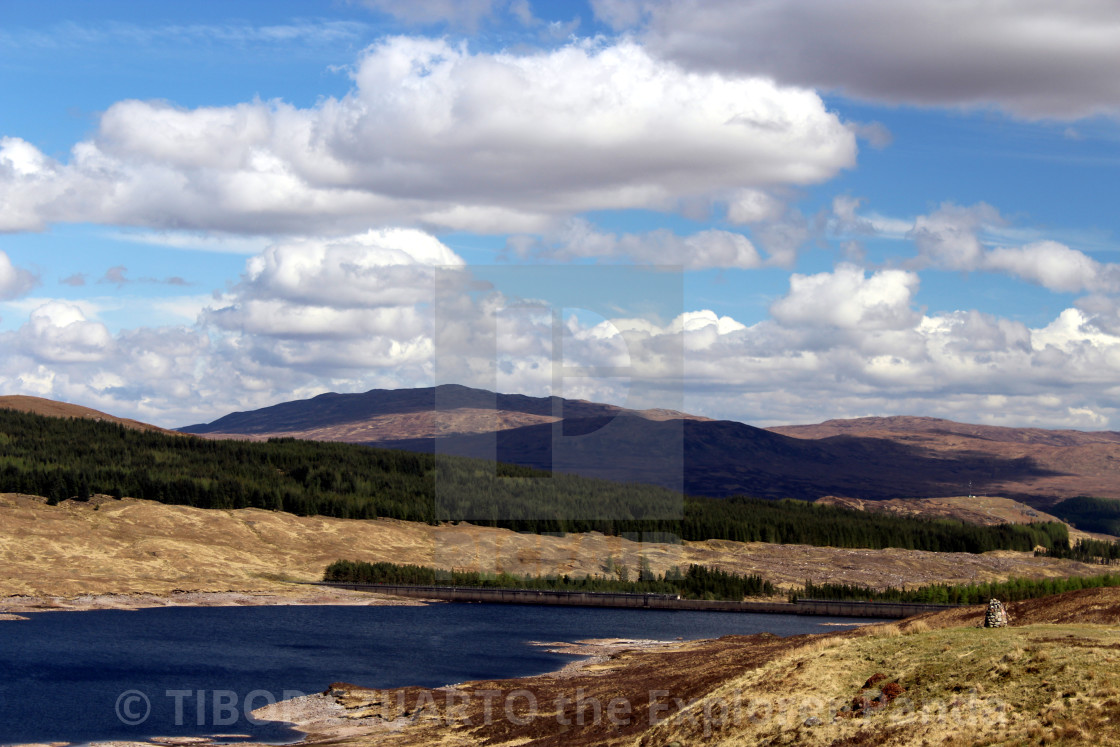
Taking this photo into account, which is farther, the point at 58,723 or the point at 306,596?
the point at 306,596

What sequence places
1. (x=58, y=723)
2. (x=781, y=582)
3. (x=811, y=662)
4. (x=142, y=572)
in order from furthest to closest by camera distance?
1. (x=781, y=582)
2. (x=142, y=572)
3. (x=58, y=723)
4. (x=811, y=662)

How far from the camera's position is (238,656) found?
85.1 meters

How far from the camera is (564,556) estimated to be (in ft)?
649

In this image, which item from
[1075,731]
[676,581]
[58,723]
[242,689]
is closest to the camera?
[1075,731]

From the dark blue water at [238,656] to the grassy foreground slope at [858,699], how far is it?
10.9m

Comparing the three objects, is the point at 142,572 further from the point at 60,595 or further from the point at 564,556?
the point at 564,556

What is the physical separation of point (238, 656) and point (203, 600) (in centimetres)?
5335

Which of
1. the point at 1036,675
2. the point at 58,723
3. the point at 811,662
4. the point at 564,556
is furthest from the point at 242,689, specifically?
the point at 564,556

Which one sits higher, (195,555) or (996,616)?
(996,616)

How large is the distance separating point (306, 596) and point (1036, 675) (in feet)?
418
